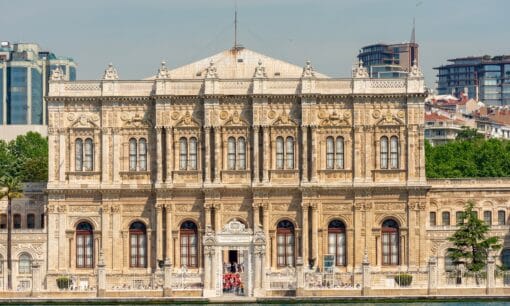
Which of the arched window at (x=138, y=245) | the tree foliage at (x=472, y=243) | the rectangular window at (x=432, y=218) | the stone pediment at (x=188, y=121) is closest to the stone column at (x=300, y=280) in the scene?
the tree foliage at (x=472, y=243)

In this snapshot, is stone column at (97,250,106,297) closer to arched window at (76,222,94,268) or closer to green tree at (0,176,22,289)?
green tree at (0,176,22,289)

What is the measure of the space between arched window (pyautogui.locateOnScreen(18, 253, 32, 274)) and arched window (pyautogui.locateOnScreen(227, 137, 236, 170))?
11936mm

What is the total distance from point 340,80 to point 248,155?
638cm

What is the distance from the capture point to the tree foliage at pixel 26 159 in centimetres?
10856

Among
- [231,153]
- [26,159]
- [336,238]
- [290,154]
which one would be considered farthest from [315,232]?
[26,159]

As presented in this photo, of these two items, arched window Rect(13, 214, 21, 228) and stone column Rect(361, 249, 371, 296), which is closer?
stone column Rect(361, 249, 371, 296)

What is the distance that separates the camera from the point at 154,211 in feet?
292

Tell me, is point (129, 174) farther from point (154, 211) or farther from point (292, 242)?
point (292, 242)

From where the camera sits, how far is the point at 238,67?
306ft

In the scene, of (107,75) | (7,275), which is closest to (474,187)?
(107,75)

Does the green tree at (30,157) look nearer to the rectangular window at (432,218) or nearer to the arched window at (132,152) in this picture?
the arched window at (132,152)

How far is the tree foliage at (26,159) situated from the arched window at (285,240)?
A: 17.5m

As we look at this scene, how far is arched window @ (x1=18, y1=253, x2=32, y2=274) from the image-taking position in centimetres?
8838

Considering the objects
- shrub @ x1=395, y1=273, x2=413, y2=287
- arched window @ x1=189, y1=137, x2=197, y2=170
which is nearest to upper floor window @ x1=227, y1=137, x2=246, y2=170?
arched window @ x1=189, y1=137, x2=197, y2=170
